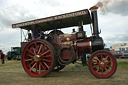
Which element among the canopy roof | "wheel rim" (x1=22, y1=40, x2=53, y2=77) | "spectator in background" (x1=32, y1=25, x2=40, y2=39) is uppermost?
the canopy roof

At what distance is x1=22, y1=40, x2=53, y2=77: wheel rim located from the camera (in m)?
6.43

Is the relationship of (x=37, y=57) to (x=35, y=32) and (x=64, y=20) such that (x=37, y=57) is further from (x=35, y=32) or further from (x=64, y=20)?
(x=64, y=20)

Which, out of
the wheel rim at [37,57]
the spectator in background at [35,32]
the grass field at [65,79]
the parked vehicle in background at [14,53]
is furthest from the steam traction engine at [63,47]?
the parked vehicle in background at [14,53]

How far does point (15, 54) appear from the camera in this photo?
83.3ft

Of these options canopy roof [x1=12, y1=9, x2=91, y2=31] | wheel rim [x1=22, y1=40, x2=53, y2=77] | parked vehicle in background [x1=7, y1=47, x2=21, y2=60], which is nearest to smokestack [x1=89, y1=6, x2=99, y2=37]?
canopy roof [x1=12, y1=9, x2=91, y2=31]

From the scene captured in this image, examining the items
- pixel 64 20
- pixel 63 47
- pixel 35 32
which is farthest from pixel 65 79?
pixel 35 32

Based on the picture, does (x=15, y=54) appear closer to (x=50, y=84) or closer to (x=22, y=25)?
(x=22, y=25)

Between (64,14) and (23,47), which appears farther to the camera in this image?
(23,47)

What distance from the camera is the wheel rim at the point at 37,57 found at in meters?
6.43

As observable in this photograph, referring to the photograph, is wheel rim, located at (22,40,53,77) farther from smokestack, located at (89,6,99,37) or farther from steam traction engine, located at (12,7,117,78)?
smokestack, located at (89,6,99,37)

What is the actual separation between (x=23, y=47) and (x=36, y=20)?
1580 millimetres

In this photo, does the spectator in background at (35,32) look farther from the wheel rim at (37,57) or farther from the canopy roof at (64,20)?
the wheel rim at (37,57)

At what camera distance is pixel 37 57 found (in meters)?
6.48

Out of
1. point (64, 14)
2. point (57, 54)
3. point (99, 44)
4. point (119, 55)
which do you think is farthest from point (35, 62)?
point (119, 55)
